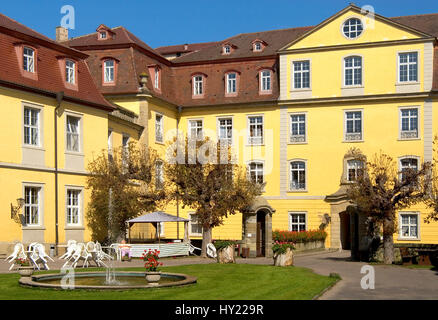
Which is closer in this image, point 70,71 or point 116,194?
point 116,194

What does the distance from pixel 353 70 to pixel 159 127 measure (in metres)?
12.2

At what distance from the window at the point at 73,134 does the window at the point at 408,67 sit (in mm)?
19697

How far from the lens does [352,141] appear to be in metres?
43.9

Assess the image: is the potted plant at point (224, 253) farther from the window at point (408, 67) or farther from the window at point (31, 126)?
the window at point (408, 67)

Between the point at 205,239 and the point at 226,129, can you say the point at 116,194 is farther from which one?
the point at 226,129

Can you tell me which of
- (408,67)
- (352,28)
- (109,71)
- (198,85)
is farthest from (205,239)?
(352,28)

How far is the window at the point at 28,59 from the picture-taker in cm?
3086

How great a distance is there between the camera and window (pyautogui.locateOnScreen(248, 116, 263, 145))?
1820 inches

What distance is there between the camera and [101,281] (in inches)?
753

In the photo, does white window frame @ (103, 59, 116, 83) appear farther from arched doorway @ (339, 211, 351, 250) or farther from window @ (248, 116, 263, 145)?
arched doorway @ (339, 211, 351, 250)

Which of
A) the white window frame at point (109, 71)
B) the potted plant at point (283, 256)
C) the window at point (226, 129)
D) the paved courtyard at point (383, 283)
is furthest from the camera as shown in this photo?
the window at point (226, 129)

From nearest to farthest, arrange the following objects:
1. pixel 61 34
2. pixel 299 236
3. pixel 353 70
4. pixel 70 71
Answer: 1. pixel 70 71
2. pixel 299 236
3. pixel 353 70
4. pixel 61 34

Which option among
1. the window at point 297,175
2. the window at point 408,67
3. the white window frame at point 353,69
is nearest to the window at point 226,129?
the window at point 297,175

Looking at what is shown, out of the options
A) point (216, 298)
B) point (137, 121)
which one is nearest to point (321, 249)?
point (137, 121)
